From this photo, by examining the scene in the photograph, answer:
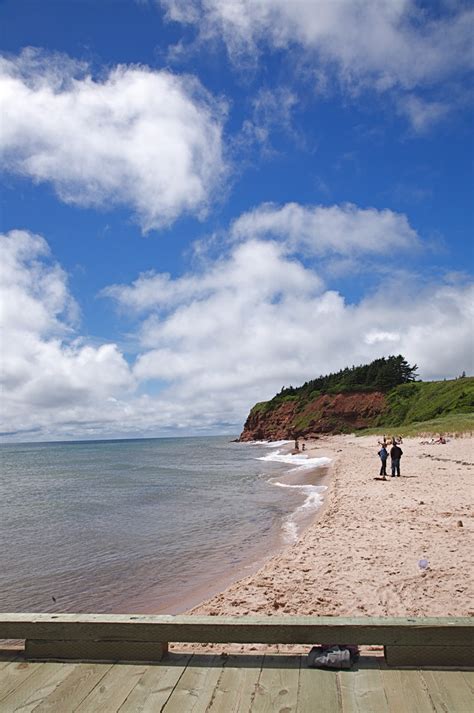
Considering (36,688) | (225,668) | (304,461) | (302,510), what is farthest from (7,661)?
(304,461)

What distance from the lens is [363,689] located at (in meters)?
3.29

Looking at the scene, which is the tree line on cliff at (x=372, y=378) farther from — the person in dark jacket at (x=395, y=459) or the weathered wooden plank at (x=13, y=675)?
the weathered wooden plank at (x=13, y=675)

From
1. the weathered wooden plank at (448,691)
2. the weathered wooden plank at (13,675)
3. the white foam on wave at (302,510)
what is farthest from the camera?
the white foam on wave at (302,510)

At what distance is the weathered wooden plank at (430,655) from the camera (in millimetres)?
3480

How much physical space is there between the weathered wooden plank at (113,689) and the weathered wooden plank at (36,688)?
0.32 metres

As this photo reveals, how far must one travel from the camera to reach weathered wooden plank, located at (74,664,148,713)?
126 inches

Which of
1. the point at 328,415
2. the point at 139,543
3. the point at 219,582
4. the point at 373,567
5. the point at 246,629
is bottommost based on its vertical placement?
the point at 139,543

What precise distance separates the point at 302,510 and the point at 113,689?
15129mm

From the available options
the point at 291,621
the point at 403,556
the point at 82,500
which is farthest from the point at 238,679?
the point at 82,500

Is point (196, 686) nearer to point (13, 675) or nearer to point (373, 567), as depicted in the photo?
point (13, 675)

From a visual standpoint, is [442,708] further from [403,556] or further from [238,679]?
[403,556]

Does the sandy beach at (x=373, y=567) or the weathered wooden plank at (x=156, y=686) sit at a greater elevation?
the weathered wooden plank at (x=156, y=686)

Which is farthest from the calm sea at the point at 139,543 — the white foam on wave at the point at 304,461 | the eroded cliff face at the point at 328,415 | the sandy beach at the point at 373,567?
the eroded cliff face at the point at 328,415

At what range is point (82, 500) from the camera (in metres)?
25.9
